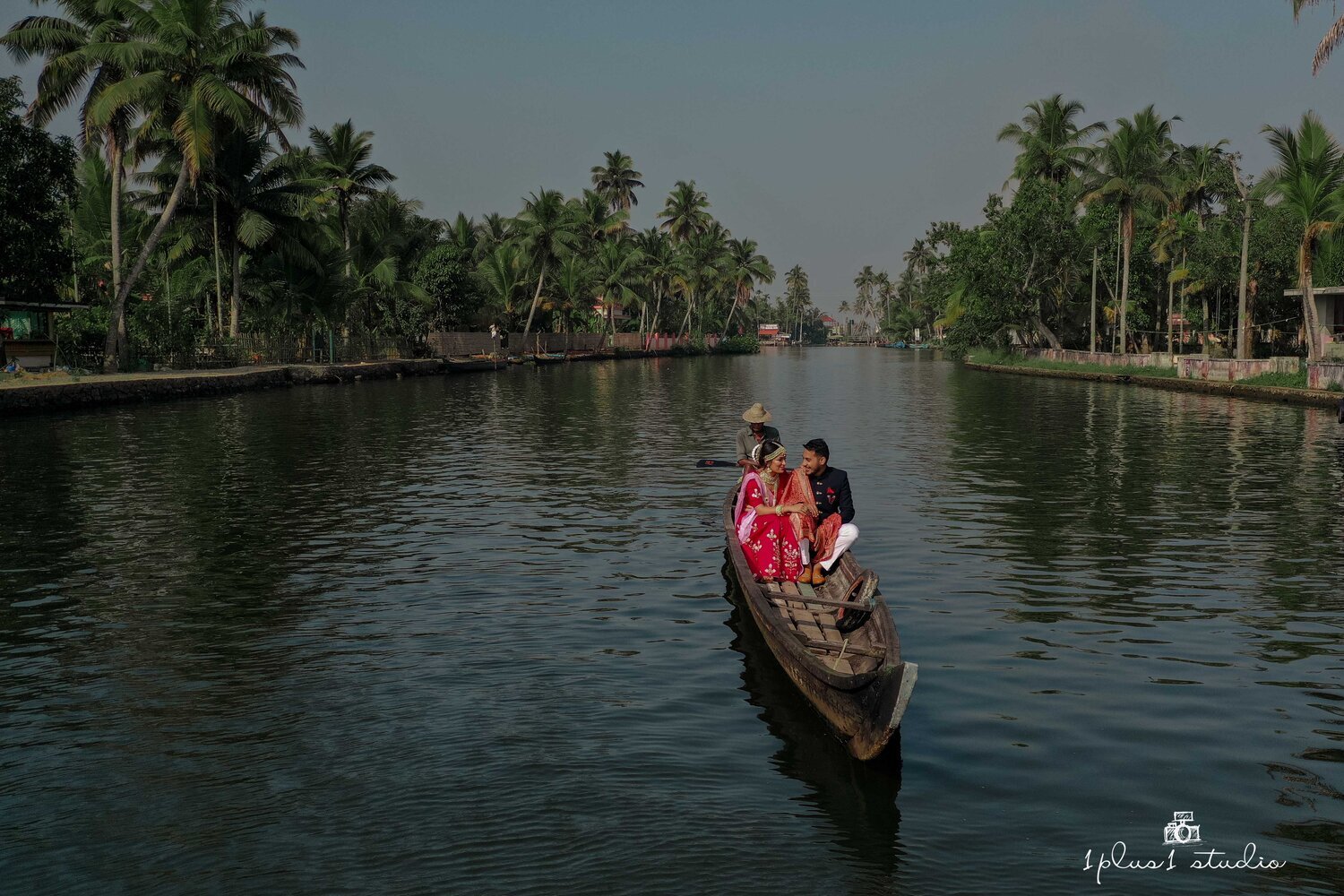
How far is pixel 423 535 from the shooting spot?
16281 millimetres

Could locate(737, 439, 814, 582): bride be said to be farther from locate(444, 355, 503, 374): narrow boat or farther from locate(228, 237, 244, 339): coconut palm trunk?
locate(444, 355, 503, 374): narrow boat

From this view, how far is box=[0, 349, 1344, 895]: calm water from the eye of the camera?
6551mm

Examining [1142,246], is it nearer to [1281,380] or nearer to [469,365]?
[1281,380]

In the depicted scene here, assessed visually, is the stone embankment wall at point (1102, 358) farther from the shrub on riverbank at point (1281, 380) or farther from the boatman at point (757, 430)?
the boatman at point (757, 430)

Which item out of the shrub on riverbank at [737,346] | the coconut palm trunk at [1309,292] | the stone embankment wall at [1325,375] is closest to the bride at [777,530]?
the stone embankment wall at [1325,375]

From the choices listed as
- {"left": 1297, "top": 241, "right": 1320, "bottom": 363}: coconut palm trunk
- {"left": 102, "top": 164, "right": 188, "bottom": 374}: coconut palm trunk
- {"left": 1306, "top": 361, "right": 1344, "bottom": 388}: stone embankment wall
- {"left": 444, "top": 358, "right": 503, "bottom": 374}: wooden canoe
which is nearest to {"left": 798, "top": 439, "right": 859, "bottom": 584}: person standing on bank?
{"left": 1306, "top": 361, "right": 1344, "bottom": 388}: stone embankment wall

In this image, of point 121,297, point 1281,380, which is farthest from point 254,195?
point 1281,380

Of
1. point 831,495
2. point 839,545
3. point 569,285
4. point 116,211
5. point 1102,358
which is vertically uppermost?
point 569,285

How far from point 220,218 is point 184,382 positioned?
1314cm

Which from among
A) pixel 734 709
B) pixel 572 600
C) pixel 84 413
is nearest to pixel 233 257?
pixel 84 413

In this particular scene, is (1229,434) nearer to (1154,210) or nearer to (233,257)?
(233,257)

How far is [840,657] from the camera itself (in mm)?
8508

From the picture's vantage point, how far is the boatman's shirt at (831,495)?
11.1 meters

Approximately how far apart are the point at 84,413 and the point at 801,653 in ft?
109
